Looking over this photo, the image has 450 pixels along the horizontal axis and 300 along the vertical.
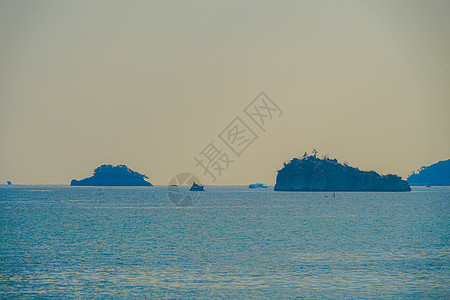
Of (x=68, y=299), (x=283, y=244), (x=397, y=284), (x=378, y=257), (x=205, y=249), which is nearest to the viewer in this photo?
(x=68, y=299)

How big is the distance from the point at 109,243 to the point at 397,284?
41.8m

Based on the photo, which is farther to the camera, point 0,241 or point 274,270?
point 0,241

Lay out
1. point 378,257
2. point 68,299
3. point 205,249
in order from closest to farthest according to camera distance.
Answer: point 68,299 < point 378,257 < point 205,249

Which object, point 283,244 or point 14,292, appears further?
point 283,244

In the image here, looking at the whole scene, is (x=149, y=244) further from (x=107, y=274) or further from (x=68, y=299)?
(x=68, y=299)

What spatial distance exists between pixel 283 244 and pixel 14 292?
3928 cm

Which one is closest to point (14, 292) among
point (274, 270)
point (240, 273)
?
point (240, 273)

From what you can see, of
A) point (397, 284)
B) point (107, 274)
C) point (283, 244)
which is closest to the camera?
point (397, 284)

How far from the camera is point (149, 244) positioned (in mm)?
72938

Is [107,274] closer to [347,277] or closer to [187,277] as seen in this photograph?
[187,277]

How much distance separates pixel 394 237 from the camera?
276ft

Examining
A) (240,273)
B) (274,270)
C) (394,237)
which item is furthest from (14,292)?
(394,237)

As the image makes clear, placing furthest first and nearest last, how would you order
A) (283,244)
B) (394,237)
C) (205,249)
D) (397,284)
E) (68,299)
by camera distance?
(394,237)
(283,244)
(205,249)
(397,284)
(68,299)

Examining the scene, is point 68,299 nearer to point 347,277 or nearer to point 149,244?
point 347,277
